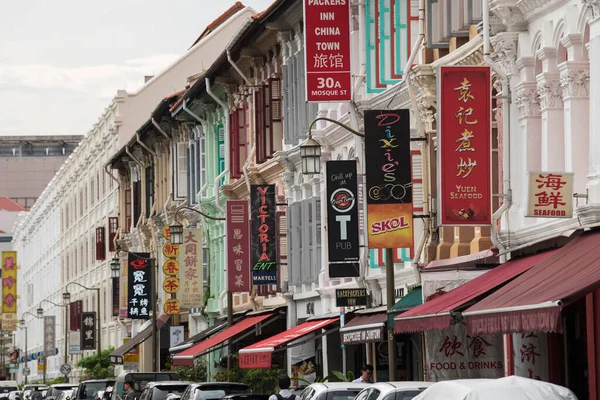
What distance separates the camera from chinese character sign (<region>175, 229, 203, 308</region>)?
161 feet

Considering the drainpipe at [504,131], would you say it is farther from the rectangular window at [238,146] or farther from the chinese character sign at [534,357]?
the rectangular window at [238,146]

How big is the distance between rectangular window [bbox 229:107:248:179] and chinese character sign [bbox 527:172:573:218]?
2510 centimetres

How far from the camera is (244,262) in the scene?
4088 cm

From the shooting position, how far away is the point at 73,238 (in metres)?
87.1

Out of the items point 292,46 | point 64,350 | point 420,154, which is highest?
point 292,46

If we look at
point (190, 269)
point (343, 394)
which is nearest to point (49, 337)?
point (190, 269)

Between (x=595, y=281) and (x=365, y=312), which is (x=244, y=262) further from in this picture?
(x=595, y=281)

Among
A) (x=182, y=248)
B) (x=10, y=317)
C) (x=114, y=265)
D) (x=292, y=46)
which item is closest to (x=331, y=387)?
(x=292, y=46)

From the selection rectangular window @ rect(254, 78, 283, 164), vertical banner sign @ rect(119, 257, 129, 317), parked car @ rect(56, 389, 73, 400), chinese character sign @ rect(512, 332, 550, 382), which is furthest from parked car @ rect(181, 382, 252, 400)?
vertical banner sign @ rect(119, 257, 129, 317)

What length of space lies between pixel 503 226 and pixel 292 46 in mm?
16743

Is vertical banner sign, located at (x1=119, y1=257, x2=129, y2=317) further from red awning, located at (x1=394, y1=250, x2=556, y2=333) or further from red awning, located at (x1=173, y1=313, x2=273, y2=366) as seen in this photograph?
red awning, located at (x1=394, y1=250, x2=556, y2=333)

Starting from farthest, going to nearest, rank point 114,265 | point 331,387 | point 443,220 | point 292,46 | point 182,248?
point 114,265, point 182,248, point 292,46, point 443,220, point 331,387

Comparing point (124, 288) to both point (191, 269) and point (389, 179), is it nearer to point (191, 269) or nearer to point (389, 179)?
point (191, 269)

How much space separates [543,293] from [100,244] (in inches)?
2205
